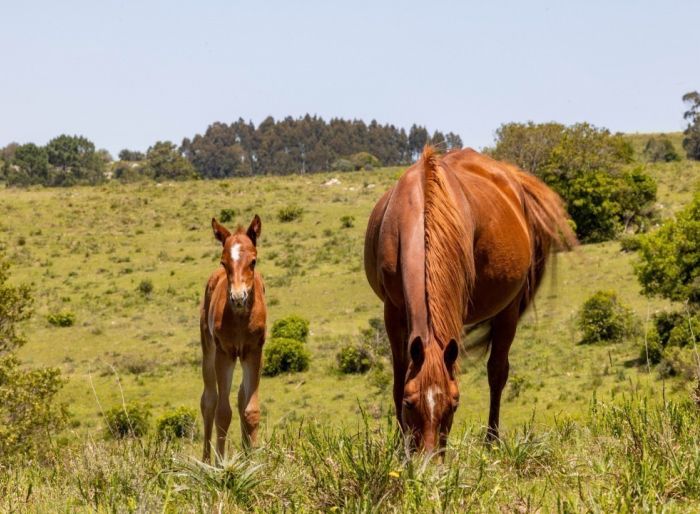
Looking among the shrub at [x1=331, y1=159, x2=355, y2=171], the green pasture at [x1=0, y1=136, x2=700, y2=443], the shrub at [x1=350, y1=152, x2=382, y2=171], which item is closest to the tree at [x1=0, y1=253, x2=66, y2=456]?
the green pasture at [x1=0, y1=136, x2=700, y2=443]

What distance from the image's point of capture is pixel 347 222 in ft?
163

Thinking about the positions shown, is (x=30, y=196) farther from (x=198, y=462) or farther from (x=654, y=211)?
(x=198, y=462)

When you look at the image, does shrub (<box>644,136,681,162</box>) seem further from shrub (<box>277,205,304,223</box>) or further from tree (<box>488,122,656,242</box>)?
shrub (<box>277,205,304,223</box>)

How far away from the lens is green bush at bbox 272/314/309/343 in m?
30.3

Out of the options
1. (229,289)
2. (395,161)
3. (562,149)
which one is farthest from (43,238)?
(395,161)

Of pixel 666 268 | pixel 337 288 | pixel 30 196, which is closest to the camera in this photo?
pixel 666 268

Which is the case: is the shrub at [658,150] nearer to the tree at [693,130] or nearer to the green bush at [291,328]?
the tree at [693,130]

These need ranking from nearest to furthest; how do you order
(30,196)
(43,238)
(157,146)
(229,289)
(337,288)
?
1. (229,289)
2. (337,288)
3. (43,238)
4. (30,196)
5. (157,146)

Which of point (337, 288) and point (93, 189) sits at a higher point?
point (93, 189)

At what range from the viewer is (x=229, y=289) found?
808 cm

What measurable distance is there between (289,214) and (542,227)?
4523 cm

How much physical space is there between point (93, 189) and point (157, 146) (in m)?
45.4

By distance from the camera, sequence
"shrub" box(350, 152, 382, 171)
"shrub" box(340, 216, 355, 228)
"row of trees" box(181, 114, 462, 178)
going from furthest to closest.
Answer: "row of trees" box(181, 114, 462, 178)
"shrub" box(350, 152, 382, 171)
"shrub" box(340, 216, 355, 228)

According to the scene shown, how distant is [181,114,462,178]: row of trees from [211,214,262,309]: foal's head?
405ft
